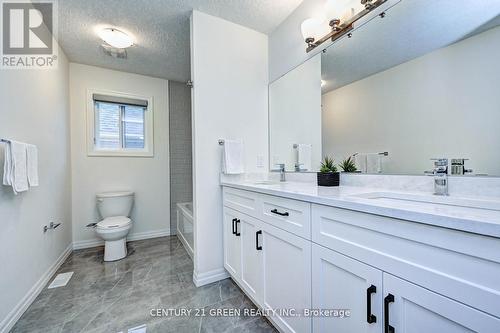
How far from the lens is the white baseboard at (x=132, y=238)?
266cm

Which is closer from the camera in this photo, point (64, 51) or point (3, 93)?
point (3, 93)

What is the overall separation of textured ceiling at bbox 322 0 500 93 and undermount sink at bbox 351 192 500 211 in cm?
74

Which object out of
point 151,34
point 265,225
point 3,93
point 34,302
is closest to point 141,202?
point 34,302

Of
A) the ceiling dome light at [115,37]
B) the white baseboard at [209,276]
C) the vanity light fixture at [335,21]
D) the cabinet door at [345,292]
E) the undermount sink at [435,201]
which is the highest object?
the ceiling dome light at [115,37]

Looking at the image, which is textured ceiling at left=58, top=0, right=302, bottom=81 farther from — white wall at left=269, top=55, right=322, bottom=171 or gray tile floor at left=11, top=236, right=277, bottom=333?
gray tile floor at left=11, top=236, right=277, bottom=333

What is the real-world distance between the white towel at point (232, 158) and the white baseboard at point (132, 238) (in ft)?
6.13

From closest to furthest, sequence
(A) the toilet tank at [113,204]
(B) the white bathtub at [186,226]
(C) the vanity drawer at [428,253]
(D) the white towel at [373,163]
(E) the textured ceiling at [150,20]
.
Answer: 1. (C) the vanity drawer at [428,253]
2. (D) the white towel at [373,163]
3. (E) the textured ceiling at [150,20]
4. (B) the white bathtub at [186,226]
5. (A) the toilet tank at [113,204]

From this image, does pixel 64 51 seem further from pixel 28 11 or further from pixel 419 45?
pixel 419 45

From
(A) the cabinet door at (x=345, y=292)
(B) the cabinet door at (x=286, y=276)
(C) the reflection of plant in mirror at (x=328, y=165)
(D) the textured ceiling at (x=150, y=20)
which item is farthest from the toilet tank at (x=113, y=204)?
(A) the cabinet door at (x=345, y=292)

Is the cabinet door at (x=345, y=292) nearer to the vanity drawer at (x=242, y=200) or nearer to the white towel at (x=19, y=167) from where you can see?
the vanity drawer at (x=242, y=200)

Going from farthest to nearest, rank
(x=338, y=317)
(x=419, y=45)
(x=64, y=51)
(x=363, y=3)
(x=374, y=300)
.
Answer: (x=64, y=51) < (x=363, y=3) < (x=419, y=45) < (x=338, y=317) < (x=374, y=300)

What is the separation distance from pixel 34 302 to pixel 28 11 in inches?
89.7

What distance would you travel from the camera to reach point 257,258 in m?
1.38

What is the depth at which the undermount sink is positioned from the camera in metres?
0.79
